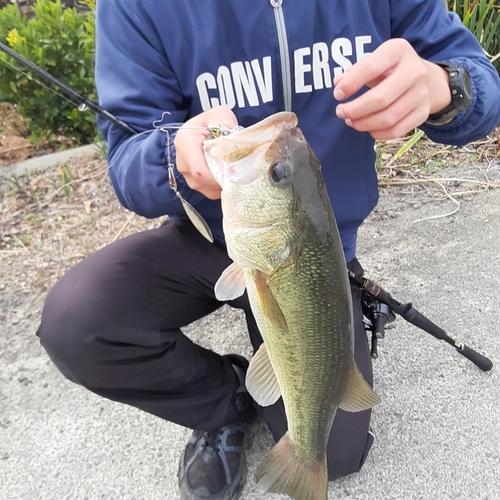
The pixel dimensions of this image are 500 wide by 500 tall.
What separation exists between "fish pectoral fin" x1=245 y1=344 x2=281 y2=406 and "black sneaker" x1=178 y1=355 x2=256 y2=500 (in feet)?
1.54

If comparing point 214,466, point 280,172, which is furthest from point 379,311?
point 280,172

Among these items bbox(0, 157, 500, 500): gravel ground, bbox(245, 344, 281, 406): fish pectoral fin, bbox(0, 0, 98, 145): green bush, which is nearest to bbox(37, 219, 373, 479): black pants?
bbox(0, 157, 500, 500): gravel ground

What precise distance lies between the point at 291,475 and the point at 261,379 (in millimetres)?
286

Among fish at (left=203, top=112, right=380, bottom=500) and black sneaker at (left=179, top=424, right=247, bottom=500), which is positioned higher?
fish at (left=203, top=112, right=380, bottom=500)

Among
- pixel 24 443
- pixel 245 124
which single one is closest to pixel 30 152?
pixel 24 443

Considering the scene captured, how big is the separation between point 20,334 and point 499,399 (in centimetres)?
205

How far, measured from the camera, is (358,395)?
1435mm

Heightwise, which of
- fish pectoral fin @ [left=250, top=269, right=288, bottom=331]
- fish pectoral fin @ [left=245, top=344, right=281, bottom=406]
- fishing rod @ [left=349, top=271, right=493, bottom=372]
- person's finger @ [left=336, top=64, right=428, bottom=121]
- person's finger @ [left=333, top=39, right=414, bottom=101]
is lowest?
fishing rod @ [left=349, top=271, right=493, bottom=372]

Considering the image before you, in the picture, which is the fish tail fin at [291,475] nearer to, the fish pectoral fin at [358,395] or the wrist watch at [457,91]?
the fish pectoral fin at [358,395]

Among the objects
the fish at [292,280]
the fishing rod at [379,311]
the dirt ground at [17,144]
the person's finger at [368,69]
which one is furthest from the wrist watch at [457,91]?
the dirt ground at [17,144]

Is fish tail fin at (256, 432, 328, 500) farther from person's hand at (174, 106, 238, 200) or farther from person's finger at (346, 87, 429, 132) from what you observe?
person's finger at (346, 87, 429, 132)

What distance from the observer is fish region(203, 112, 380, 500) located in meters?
1.09

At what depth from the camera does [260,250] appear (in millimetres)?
1161

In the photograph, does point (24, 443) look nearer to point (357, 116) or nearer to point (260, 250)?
point (260, 250)
